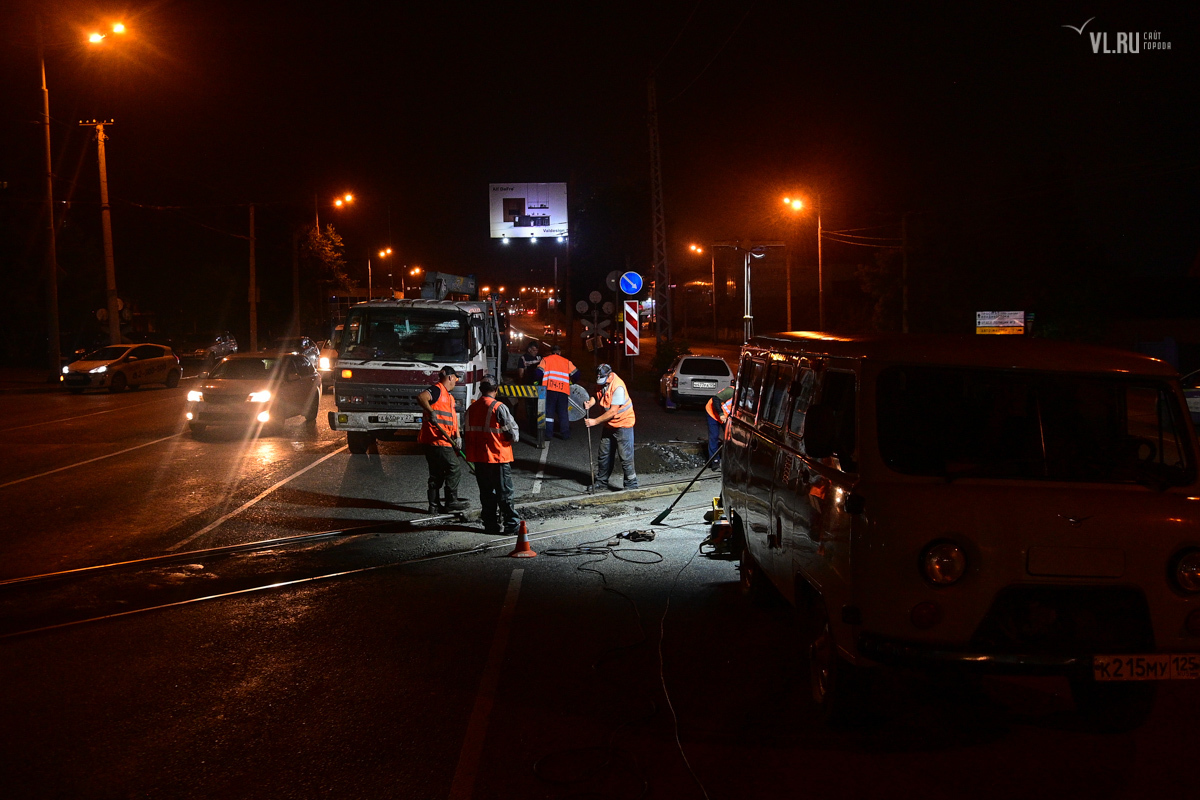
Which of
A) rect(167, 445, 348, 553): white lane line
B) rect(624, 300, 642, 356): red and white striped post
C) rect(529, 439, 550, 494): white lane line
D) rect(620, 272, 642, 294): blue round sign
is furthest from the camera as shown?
rect(624, 300, 642, 356): red and white striped post

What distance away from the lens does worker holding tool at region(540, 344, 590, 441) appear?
57.4 ft

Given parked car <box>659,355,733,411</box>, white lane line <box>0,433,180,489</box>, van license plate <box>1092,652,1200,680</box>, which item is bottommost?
white lane line <box>0,433,180,489</box>

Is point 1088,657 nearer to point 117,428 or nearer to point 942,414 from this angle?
point 942,414

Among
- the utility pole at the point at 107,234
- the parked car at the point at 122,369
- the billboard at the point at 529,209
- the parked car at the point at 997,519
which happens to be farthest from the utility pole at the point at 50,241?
the parked car at the point at 997,519

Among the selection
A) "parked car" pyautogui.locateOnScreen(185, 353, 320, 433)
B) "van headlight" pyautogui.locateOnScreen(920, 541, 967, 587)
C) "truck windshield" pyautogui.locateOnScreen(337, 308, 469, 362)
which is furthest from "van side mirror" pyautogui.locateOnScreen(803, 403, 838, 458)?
"parked car" pyautogui.locateOnScreen(185, 353, 320, 433)

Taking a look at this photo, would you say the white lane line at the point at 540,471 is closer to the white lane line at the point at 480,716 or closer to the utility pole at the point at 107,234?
the white lane line at the point at 480,716

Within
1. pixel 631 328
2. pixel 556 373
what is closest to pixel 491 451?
pixel 556 373

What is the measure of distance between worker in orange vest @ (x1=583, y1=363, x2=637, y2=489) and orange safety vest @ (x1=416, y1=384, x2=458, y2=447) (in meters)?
1.95

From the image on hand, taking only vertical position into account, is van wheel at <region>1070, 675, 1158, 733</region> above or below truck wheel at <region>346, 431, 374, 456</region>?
below

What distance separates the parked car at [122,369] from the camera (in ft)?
96.9

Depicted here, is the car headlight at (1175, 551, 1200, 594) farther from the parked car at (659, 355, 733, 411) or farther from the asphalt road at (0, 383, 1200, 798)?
the parked car at (659, 355, 733, 411)

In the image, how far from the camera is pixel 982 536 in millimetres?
4215

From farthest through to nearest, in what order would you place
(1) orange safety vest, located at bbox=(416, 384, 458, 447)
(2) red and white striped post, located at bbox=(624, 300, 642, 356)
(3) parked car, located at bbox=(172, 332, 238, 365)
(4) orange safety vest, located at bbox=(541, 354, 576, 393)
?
(3) parked car, located at bbox=(172, 332, 238, 365) < (2) red and white striped post, located at bbox=(624, 300, 642, 356) < (4) orange safety vest, located at bbox=(541, 354, 576, 393) < (1) orange safety vest, located at bbox=(416, 384, 458, 447)

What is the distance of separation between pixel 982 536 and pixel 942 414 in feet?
2.70
